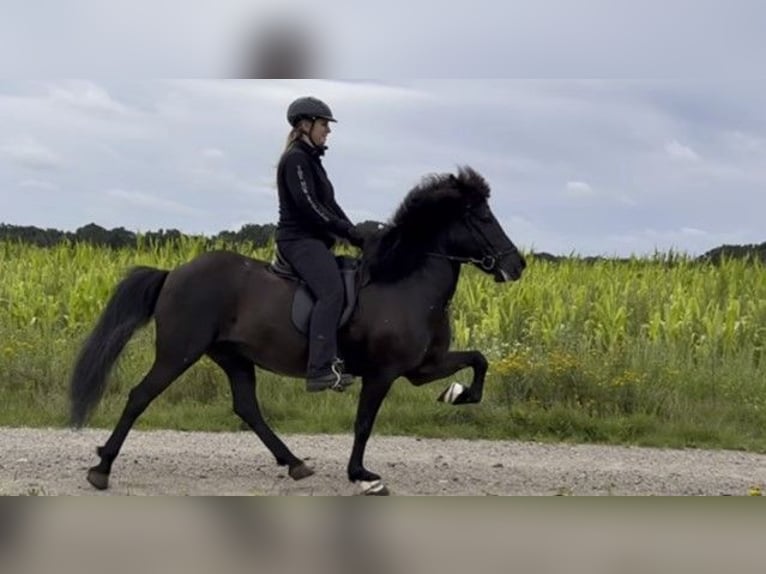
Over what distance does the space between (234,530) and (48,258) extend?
598 inches

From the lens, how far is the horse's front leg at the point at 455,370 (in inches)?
279

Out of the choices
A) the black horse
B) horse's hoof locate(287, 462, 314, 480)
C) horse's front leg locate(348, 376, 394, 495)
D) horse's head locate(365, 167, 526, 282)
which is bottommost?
horse's hoof locate(287, 462, 314, 480)

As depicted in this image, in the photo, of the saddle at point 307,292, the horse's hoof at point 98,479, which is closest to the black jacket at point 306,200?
the saddle at point 307,292

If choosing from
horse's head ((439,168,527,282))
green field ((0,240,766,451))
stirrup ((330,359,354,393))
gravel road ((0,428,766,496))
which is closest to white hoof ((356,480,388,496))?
gravel road ((0,428,766,496))

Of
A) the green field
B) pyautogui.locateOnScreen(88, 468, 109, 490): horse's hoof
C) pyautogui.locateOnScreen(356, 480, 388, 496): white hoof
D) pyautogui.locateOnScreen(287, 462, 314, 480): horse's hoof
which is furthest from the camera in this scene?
the green field

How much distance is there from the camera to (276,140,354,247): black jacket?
6883 millimetres

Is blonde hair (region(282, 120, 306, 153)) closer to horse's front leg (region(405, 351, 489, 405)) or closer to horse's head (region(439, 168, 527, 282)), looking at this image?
horse's head (region(439, 168, 527, 282))

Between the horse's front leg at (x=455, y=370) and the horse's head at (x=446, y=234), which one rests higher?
the horse's head at (x=446, y=234)

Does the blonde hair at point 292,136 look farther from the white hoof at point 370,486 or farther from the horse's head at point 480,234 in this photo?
the white hoof at point 370,486

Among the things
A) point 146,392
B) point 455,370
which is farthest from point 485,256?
point 146,392

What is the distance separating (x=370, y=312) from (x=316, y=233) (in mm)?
687

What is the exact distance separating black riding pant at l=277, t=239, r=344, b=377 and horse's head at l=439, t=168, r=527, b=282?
3.14ft

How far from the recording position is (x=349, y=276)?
7156 millimetres

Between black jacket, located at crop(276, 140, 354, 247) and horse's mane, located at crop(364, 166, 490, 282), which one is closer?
black jacket, located at crop(276, 140, 354, 247)
